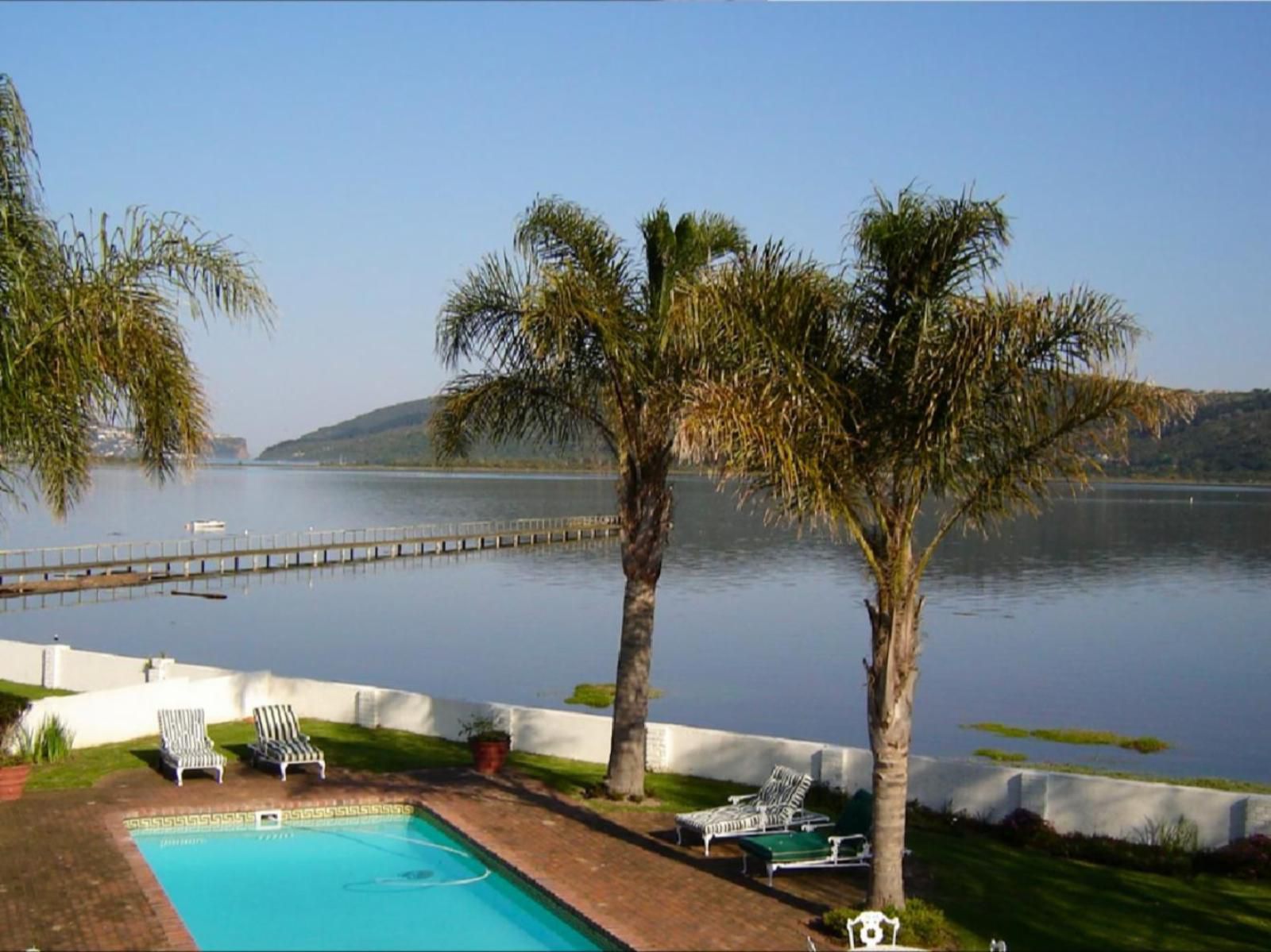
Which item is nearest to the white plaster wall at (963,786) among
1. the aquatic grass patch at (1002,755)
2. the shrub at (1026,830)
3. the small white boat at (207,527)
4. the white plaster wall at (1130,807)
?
the shrub at (1026,830)

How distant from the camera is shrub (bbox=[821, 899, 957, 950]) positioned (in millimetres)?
9797

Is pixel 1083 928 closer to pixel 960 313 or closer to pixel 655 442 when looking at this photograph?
pixel 960 313

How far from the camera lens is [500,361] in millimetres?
15203

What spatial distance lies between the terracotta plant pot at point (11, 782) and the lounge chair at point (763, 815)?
6.88 metres

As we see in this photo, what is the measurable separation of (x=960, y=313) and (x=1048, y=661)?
31246 millimetres

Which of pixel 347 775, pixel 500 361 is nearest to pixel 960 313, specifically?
pixel 500 361

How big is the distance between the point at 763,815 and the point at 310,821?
4.81m

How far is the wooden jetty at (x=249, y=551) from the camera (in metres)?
51.7

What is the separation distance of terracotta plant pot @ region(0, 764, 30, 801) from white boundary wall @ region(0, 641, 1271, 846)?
231cm

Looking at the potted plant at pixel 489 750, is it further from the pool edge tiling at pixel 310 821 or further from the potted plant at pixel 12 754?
the potted plant at pixel 12 754

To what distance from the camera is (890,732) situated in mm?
10125

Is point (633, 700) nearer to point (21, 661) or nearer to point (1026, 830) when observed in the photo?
point (1026, 830)

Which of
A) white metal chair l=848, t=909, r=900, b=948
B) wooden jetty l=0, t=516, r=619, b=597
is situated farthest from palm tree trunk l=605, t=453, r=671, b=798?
wooden jetty l=0, t=516, r=619, b=597

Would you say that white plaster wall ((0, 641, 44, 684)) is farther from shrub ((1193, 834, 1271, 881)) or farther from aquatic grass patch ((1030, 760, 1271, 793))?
shrub ((1193, 834, 1271, 881))
